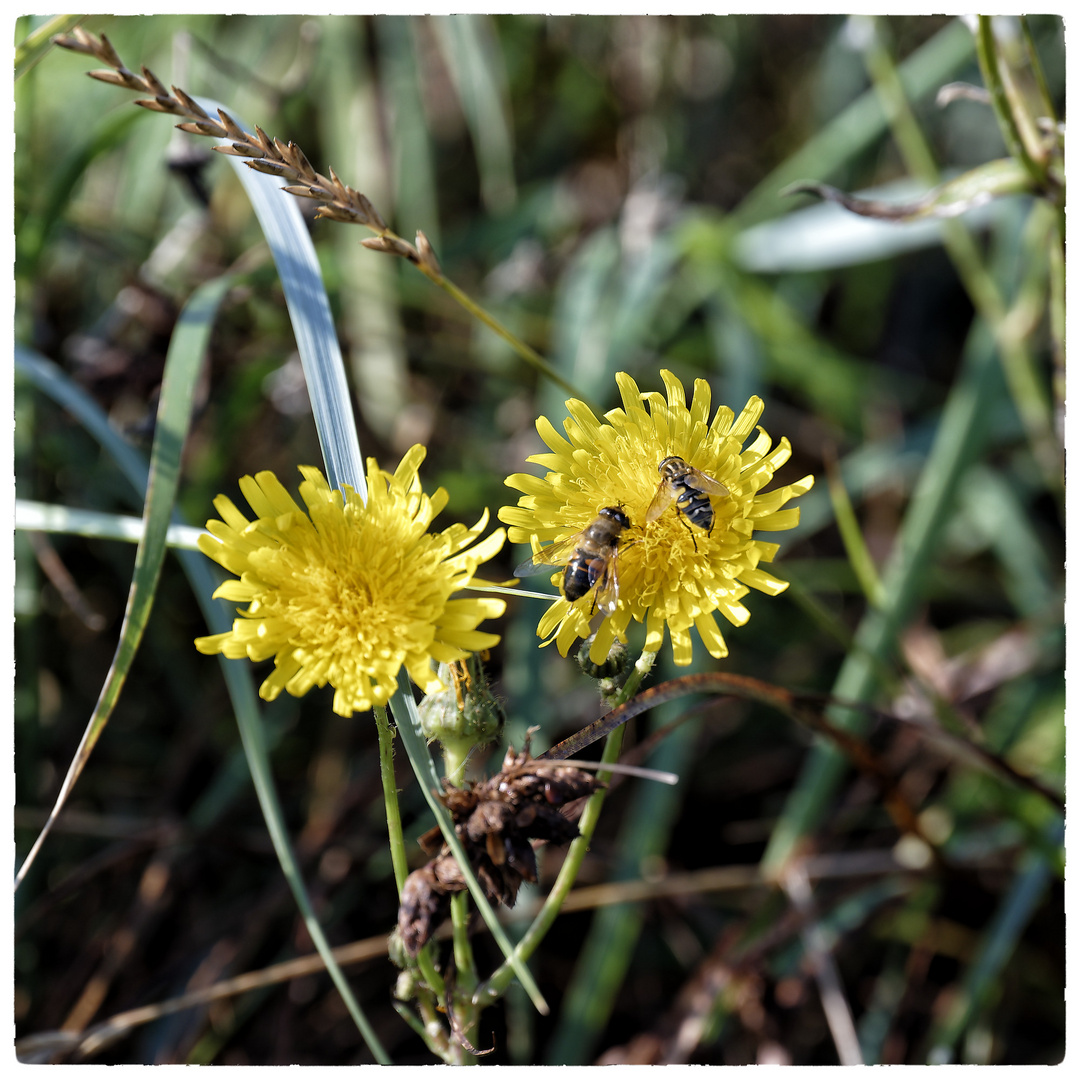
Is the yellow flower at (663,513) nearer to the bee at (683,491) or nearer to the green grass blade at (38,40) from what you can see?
the bee at (683,491)

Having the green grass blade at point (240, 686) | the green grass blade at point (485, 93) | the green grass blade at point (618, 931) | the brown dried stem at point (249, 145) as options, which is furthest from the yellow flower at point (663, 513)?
the green grass blade at point (485, 93)

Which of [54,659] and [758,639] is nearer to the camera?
[54,659]

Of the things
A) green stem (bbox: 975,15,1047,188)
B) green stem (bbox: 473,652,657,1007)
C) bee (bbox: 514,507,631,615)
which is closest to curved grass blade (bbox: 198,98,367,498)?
bee (bbox: 514,507,631,615)

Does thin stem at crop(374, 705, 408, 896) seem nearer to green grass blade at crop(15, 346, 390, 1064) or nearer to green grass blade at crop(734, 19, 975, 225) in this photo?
green grass blade at crop(15, 346, 390, 1064)

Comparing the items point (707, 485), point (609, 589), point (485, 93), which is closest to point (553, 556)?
point (609, 589)

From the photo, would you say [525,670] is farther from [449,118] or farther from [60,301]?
[449,118]

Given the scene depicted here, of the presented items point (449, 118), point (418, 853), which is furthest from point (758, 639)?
point (449, 118)
